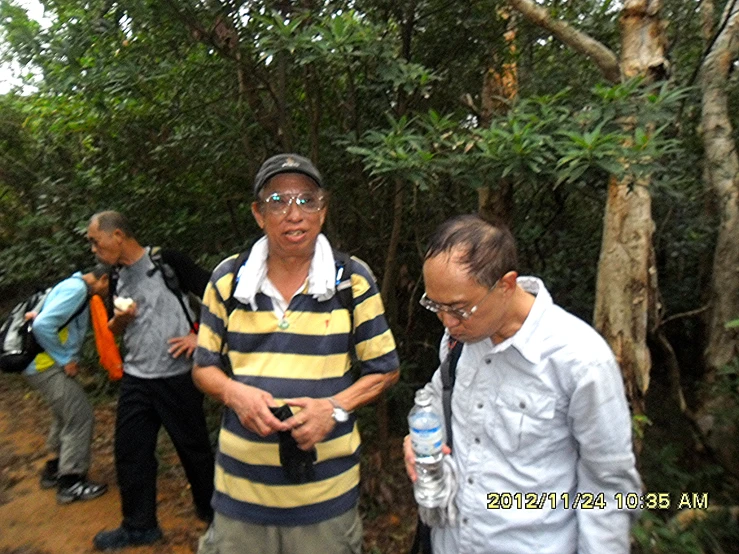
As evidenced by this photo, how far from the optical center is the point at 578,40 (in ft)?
10.0

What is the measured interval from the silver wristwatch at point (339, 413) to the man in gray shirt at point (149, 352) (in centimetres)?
156

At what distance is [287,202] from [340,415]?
0.84 metres

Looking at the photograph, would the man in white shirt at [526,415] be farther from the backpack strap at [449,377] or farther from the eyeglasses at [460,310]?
the backpack strap at [449,377]

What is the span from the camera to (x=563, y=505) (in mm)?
1558

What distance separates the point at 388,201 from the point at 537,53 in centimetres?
241

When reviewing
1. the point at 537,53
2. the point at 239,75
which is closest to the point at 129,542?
the point at 239,75

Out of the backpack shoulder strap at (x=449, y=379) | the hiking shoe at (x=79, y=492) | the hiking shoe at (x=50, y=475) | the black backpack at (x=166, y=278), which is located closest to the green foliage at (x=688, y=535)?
the backpack shoulder strap at (x=449, y=379)

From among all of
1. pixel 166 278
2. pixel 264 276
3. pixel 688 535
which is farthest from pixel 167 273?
pixel 688 535

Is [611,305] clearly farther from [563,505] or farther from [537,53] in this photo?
[537,53]

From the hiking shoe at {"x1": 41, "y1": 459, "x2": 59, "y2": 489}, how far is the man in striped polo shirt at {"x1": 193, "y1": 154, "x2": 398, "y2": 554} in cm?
306

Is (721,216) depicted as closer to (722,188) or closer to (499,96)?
(722,188)

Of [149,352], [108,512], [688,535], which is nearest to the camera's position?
Answer: [688,535]

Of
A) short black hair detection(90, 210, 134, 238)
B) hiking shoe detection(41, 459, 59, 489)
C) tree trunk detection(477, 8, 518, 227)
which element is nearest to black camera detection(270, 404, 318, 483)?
short black hair detection(90, 210, 134, 238)

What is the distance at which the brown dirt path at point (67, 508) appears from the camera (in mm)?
3605
